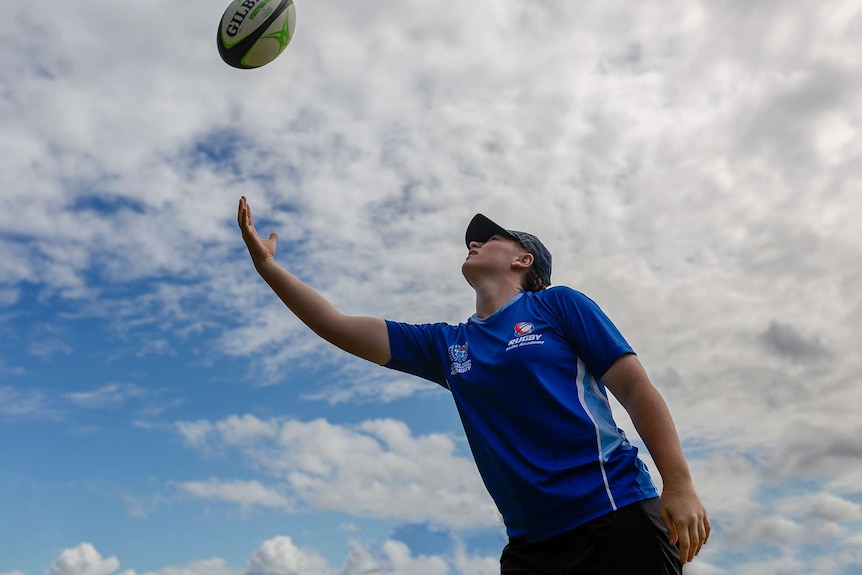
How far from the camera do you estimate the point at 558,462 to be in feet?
14.8

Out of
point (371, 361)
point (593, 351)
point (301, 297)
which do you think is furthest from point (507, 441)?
point (301, 297)

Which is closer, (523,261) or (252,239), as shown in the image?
(252,239)

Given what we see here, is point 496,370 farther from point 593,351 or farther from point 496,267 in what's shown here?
point 496,267

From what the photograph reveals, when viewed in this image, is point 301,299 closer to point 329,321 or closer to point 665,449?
point 329,321

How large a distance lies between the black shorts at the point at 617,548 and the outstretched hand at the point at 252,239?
9.81ft

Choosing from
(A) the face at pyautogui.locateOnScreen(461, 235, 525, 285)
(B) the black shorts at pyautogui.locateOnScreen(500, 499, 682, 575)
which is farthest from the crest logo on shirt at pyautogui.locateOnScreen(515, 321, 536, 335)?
(B) the black shorts at pyautogui.locateOnScreen(500, 499, 682, 575)

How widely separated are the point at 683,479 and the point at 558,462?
712 mm

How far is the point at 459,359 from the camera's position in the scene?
17.5ft

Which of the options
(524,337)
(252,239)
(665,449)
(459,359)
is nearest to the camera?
(665,449)

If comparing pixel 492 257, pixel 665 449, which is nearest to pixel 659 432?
pixel 665 449

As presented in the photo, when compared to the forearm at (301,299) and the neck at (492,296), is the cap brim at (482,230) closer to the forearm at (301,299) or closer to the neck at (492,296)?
the neck at (492,296)

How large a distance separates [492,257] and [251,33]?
422cm

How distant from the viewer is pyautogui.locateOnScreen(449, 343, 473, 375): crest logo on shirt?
522cm

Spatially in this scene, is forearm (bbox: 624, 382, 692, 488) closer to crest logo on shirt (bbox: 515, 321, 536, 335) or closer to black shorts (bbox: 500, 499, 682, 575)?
black shorts (bbox: 500, 499, 682, 575)
